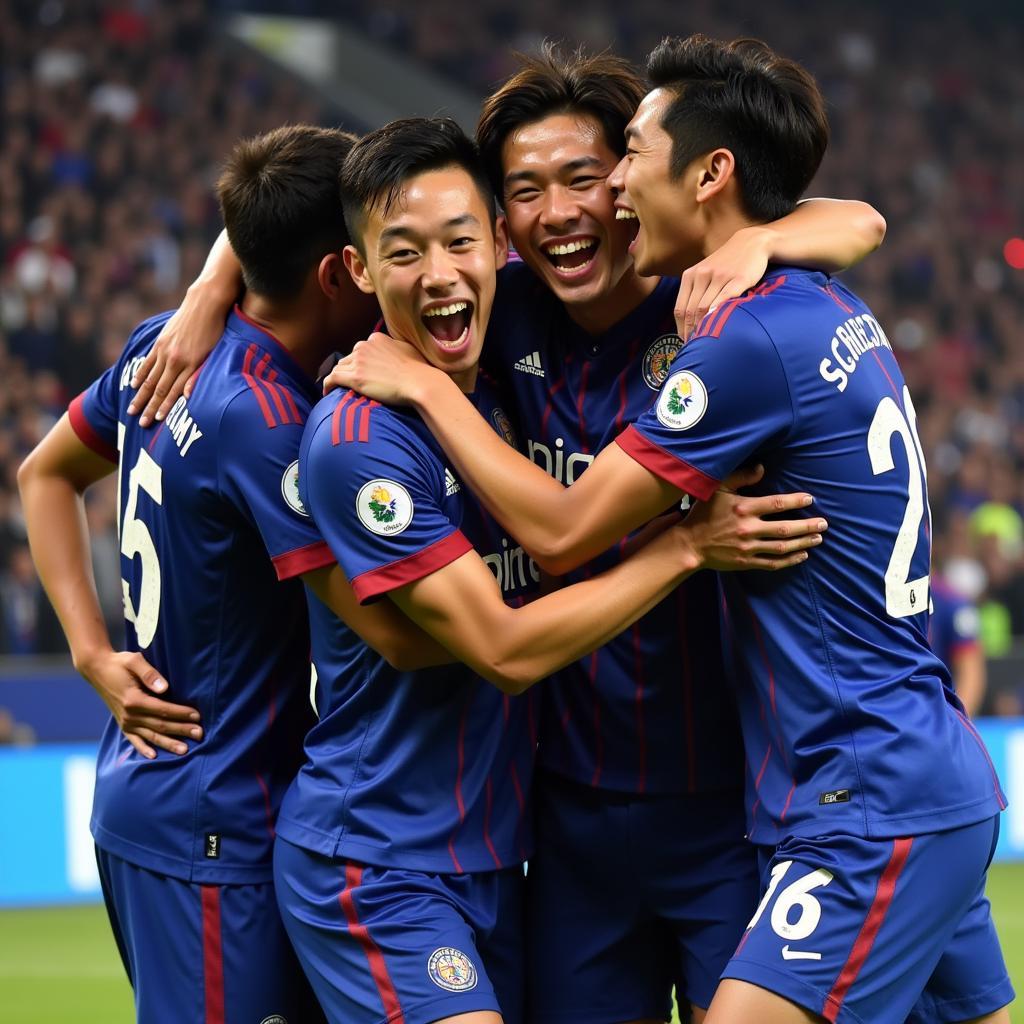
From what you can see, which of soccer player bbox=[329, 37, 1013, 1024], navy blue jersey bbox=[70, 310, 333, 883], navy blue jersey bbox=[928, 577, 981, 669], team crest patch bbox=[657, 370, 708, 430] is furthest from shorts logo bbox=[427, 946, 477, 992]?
navy blue jersey bbox=[928, 577, 981, 669]

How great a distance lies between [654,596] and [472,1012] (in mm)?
890

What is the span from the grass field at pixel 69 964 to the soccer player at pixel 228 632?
10.5 feet

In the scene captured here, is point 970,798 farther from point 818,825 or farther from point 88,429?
point 88,429

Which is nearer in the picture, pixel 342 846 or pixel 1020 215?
pixel 342 846

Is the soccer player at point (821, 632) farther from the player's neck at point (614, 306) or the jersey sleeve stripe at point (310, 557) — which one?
the player's neck at point (614, 306)

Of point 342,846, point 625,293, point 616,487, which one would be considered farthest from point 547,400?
point 342,846

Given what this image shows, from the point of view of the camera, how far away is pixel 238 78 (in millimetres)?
18688

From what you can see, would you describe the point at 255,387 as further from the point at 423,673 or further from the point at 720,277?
the point at 720,277

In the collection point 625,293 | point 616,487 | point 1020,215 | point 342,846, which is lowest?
point 342,846

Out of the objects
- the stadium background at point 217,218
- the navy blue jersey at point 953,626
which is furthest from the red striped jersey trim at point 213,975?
the navy blue jersey at point 953,626

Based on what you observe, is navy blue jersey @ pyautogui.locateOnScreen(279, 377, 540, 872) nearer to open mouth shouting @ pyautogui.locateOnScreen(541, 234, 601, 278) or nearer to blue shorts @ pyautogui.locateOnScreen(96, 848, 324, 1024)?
blue shorts @ pyautogui.locateOnScreen(96, 848, 324, 1024)

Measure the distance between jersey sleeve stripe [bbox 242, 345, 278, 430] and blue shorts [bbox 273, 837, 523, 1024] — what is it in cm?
91

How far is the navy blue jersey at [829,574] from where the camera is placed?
10.2 ft

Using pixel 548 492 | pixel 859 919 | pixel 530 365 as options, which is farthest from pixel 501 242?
pixel 859 919
